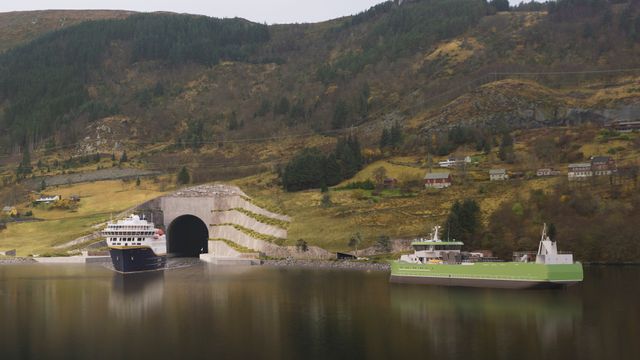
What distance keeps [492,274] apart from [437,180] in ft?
185

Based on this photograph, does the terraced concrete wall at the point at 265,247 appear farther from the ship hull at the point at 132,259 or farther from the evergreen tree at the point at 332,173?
the evergreen tree at the point at 332,173

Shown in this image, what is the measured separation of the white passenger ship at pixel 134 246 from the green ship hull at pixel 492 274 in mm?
40891

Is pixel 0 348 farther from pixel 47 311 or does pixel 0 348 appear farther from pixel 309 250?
pixel 309 250

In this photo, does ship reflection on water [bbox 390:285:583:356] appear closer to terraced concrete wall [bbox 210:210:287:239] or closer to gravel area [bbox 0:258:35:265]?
terraced concrete wall [bbox 210:210:287:239]

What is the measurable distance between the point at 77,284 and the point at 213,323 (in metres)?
36.8

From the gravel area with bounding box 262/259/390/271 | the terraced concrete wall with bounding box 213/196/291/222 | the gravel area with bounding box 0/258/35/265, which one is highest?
the terraced concrete wall with bounding box 213/196/291/222

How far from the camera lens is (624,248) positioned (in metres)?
97.4

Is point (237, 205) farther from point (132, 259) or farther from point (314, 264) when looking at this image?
point (132, 259)

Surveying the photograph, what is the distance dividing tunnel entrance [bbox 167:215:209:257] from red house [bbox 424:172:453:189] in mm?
46955

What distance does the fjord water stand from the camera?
49.0 meters

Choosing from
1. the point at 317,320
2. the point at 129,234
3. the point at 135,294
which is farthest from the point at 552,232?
the point at 129,234

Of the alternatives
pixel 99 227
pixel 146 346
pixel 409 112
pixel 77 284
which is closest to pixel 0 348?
pixel 146 346

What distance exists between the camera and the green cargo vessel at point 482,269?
7475 cm

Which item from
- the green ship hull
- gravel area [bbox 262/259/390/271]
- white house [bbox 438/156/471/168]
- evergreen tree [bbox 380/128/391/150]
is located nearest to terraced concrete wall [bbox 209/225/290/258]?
gravel area [bbox 262/259/390/271]
